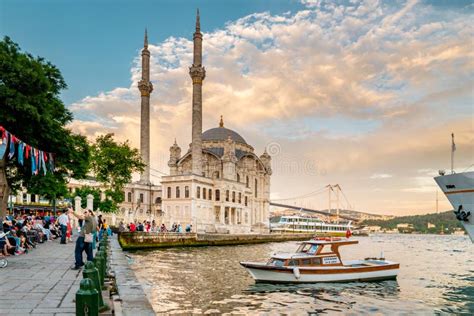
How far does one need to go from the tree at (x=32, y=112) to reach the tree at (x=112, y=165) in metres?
20.7

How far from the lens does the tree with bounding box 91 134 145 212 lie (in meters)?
52.3

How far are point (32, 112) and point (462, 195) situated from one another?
75.7ft

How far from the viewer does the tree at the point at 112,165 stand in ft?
172

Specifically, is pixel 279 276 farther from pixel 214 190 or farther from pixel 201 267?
pixel 214 190

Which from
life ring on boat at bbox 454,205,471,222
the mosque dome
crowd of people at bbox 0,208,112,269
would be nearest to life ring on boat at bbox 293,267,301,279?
crowd of people at bbox 0,208,112,269

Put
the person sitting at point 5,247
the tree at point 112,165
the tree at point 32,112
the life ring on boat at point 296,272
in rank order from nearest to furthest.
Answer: the person sitting at point 5,247, the life ring on boat at point 296,272, the tree at point 32,112, the tree at point 112,165

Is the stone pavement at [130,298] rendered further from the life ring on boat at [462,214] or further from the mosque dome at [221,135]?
the mosque dome at [221,135]

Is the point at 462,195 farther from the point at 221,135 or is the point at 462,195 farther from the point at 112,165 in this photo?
the point at 221,135

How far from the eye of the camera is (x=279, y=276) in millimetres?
20594

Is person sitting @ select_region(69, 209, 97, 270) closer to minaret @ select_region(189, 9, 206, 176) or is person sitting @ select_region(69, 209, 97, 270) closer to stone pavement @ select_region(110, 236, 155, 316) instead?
stone pavement @ select_region(110, 236, 155, 316)

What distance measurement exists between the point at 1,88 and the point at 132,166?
Answer: 31.0 meters

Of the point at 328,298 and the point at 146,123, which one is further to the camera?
the point at 146,123

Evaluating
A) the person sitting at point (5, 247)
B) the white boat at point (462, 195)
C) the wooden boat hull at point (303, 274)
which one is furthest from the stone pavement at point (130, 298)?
the white boat at point (462, 195)

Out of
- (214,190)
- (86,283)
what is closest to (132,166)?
(214,190)
